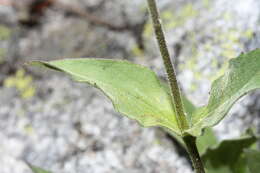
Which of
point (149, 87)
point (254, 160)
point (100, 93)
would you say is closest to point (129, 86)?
point (149, 87)

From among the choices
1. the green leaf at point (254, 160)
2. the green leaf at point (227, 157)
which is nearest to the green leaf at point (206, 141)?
the green leaf at point (227, 157)

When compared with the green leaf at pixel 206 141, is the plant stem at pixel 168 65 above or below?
above

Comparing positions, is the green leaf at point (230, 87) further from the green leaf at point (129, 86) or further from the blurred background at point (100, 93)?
the blurred background at point (100, 93)

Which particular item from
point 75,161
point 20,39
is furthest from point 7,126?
point 20,39

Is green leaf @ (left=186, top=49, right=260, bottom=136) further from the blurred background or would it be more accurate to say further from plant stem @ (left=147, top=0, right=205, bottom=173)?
the blurred background

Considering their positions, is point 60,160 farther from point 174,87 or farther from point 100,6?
point 100,6

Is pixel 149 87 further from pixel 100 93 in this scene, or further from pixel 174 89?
pixel 100 93

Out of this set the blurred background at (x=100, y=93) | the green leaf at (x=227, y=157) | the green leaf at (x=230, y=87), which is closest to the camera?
the green leaf at (x=230, y=87)
